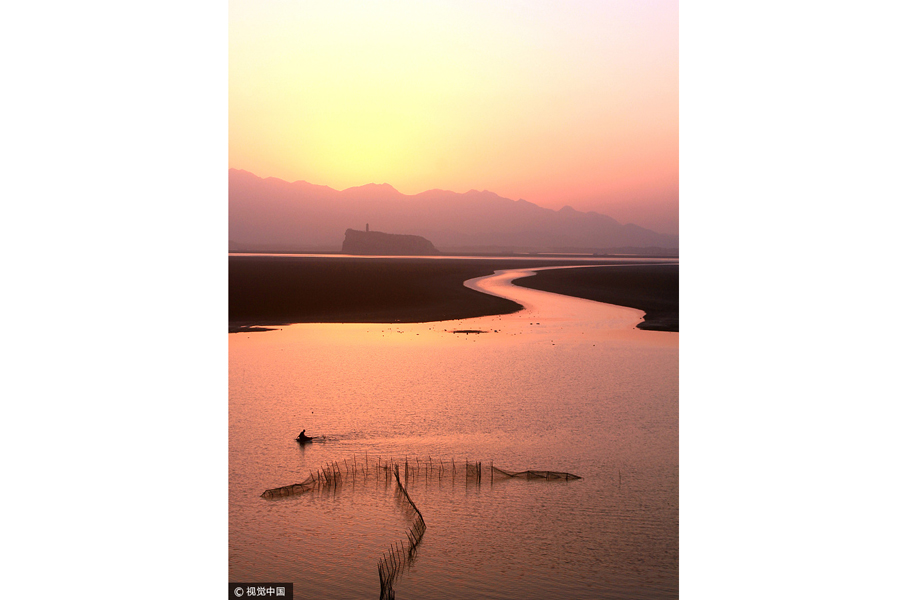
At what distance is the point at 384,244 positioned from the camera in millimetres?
18594

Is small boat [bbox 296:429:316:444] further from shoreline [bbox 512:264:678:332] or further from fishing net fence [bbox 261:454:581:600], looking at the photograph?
shoreline [bbox 512:264:678:332]

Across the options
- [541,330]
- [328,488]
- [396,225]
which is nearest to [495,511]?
[328,488]

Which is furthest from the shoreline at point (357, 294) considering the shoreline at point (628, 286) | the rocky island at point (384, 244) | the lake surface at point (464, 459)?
the rocky island at point (384, 244)

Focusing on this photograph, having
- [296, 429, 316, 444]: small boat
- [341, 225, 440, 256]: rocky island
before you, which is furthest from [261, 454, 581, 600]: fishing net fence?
[341, 225, 440, 256]: rocky island

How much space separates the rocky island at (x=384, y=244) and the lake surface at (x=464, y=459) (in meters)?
2.81

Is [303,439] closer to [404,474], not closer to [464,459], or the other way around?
[404,474]

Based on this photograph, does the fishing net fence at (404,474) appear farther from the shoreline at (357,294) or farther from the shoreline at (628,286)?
the shoreline at (628,286)

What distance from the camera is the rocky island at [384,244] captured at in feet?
58.2

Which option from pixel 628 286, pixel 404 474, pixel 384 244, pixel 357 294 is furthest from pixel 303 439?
pixel 628 286

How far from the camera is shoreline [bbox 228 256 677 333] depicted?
25.7 meters
